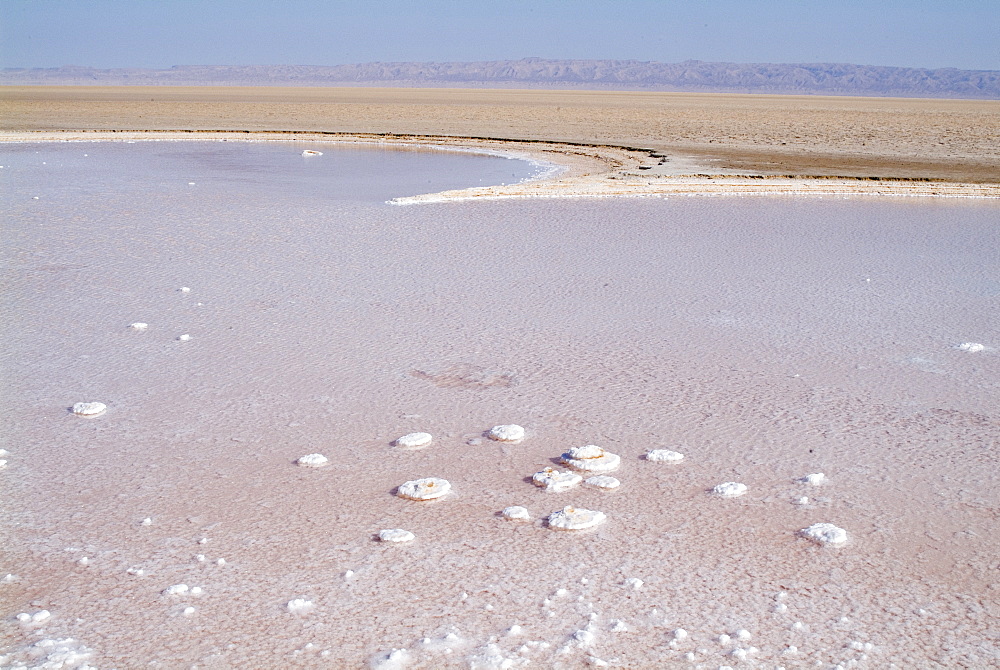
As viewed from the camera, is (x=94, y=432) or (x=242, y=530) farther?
(x=94, y=432)

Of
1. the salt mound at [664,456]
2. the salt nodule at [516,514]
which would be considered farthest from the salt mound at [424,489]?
the salt mound at [664,456]

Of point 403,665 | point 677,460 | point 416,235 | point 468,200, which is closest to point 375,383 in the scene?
point 677,460

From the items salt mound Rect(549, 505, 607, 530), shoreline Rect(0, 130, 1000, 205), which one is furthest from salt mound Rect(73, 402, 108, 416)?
shoreline Rect(0, 130, 1000, 205)

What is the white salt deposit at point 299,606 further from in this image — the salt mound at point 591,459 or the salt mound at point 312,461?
the salt mound at point 591,459

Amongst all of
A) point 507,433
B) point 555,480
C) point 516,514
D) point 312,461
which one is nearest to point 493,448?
point 507,433

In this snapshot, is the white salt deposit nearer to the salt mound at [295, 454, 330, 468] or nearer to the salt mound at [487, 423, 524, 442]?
the salt mound at [295, 454, 330, 468]

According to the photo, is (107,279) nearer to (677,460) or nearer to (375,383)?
(375,383)

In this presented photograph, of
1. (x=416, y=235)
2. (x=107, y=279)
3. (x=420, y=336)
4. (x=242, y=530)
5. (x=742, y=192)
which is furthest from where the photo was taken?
(x=742, y=192)
